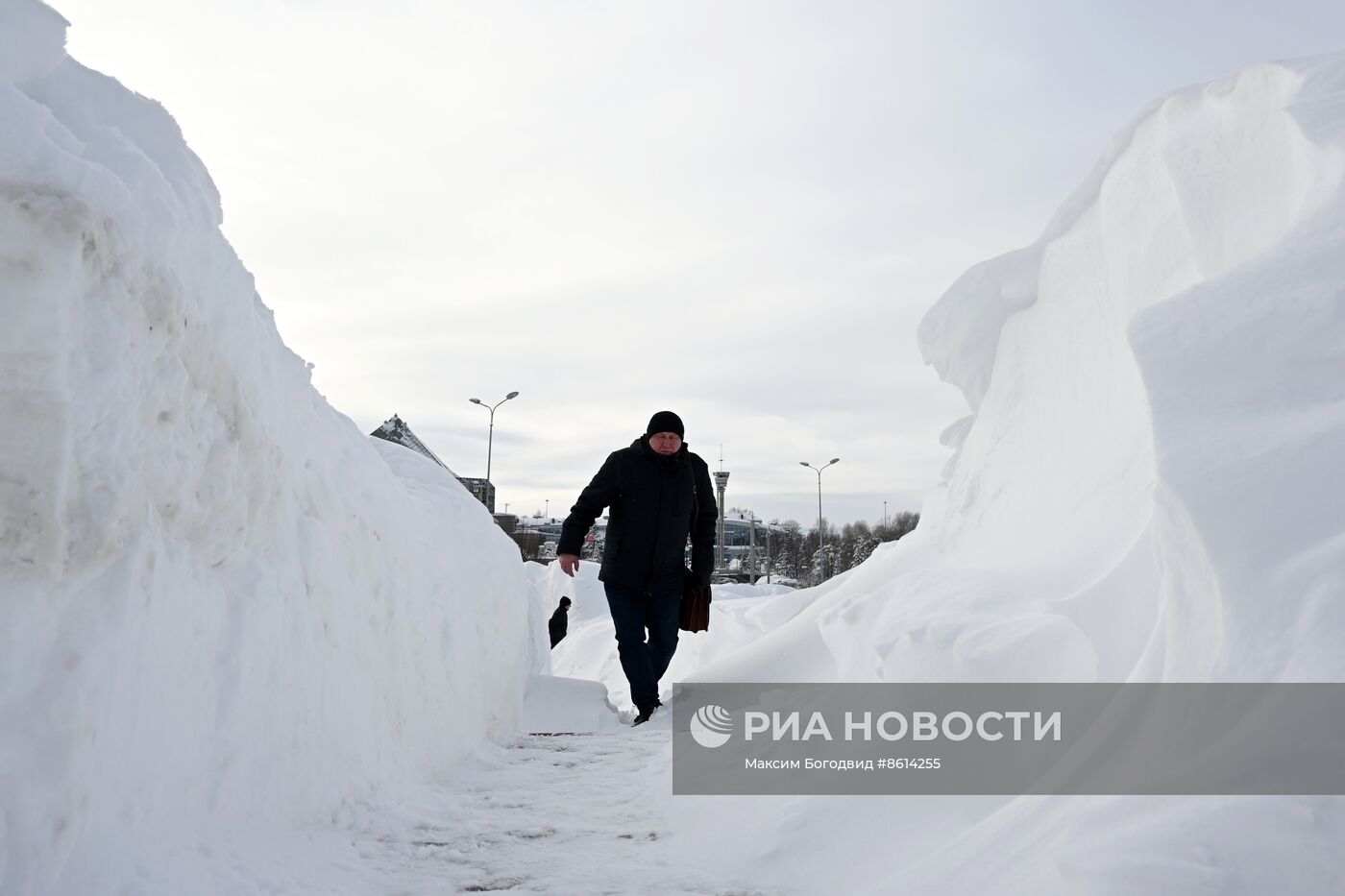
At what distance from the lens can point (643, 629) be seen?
18.2 feet

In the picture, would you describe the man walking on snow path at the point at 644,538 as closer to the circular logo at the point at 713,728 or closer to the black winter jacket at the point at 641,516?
the black winter jacket at the point at 641,516

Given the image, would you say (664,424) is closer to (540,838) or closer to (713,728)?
(713,728)

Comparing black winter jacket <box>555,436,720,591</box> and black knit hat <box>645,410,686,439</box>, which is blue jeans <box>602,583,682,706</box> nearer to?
black winter jacket <box>555,436,720,591</box>

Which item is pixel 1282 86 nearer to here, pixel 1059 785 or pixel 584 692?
pixel 1059 785

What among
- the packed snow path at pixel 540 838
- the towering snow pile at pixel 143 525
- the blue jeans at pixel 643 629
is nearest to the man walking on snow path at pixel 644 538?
the blue jeans at pixel 643 629

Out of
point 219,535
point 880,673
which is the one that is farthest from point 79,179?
point 880,673

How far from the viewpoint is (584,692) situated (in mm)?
7211

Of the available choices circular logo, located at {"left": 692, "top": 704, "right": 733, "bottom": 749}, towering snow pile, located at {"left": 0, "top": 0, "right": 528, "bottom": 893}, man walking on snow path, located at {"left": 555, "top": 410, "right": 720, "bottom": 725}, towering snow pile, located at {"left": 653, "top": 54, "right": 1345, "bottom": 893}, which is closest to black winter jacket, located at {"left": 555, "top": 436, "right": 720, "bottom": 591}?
man walking on snow path, located at {"left": 555, "top": 410, "right": 720, "bottom": 725}

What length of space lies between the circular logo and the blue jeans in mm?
1428

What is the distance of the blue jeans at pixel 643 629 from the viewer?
216 inches

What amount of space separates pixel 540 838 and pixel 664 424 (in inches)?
122

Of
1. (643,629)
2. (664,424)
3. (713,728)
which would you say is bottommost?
(713,728)

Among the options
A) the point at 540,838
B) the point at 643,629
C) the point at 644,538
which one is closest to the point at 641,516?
the point at 644,538

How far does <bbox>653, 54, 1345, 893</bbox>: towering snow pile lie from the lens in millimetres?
1722
